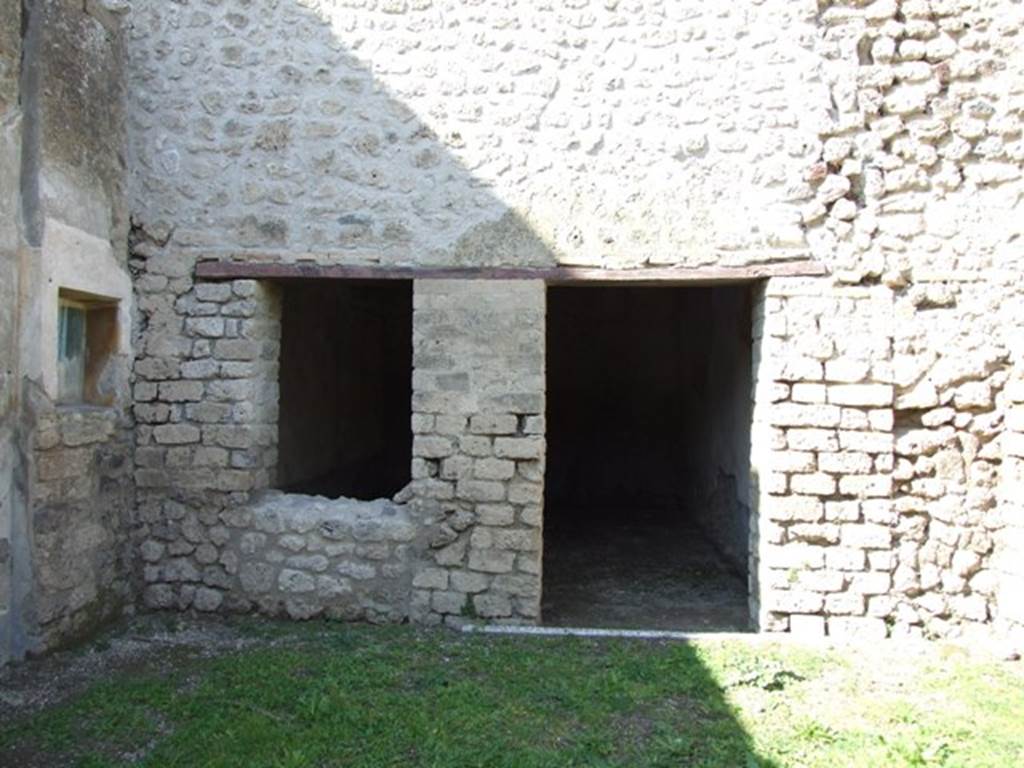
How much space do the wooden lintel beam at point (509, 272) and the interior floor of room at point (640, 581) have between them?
223 cm

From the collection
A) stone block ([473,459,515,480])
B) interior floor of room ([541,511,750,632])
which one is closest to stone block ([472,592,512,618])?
interior floor of room ([541,511,750,632])

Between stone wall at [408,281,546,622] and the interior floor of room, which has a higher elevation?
stone wall at [408,281,546,622]

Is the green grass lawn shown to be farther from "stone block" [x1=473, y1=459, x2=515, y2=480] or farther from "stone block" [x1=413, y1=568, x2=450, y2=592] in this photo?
"stone block" [x1=473, y1=459, x2=515, y2=480]

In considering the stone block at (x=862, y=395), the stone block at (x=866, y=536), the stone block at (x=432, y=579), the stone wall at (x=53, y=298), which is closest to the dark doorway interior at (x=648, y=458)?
the stone block at (x=432, y=579)

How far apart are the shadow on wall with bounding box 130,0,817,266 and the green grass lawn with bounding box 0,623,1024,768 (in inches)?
92.9

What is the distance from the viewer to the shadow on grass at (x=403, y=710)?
376 cm

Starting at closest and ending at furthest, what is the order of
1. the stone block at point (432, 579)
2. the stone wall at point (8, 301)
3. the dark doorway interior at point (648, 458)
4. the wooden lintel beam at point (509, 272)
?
1. the stone wall at point (8, 301)
2. the wooden lintel beam at point (509, 272)
3. the stone block at point (432, 579)
4. the dark doorway interior at point (648, 458)

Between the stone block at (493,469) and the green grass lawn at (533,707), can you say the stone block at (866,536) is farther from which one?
the stone block at (493,469)

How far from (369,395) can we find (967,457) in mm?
6173

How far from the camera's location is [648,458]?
10.8 meters

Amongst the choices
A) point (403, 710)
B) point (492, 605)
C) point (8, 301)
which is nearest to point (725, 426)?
point (492, 605)

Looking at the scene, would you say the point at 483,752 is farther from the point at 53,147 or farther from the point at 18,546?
the point at 53,147

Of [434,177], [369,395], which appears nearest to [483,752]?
[434,177]

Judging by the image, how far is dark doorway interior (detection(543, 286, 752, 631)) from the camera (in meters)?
6.56
